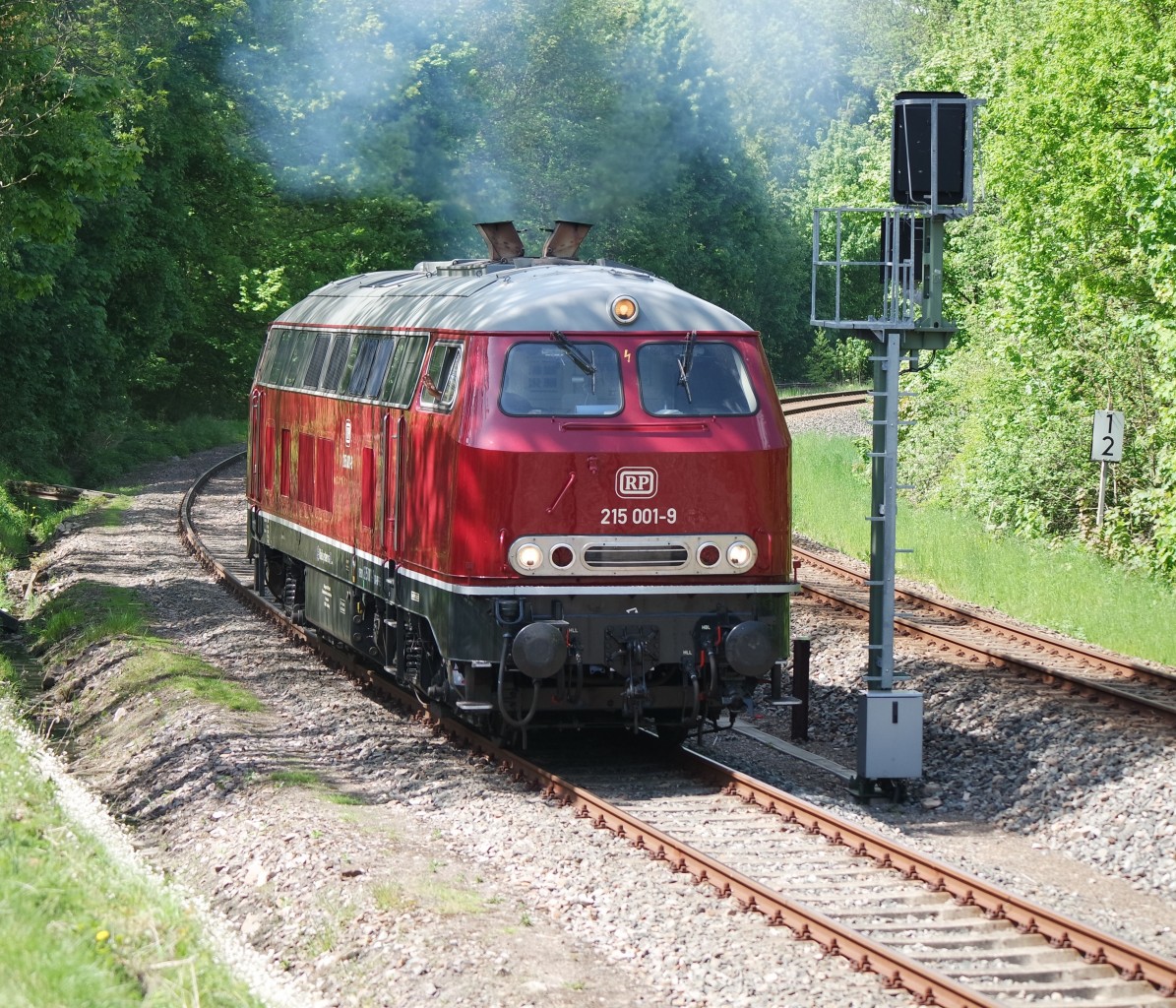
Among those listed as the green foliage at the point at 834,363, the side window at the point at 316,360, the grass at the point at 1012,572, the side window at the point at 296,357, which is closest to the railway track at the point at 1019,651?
the grass at the point at 1012,572

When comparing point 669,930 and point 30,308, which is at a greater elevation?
point 30,308

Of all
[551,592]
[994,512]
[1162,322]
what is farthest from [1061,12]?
[551,592]

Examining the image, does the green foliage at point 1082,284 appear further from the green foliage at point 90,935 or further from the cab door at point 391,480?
the green foliage at point 90,935

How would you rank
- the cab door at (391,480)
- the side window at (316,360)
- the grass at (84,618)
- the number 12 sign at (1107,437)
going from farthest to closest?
1. the number 12 sign at (1107,437)
2. the grass at (84,618)
3. the side window at (316,360)
4. the cab door at (391,480)

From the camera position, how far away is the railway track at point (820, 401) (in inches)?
1843

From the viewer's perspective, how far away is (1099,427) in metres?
19.6

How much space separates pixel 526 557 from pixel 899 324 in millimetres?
3192

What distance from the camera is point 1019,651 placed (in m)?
16.1

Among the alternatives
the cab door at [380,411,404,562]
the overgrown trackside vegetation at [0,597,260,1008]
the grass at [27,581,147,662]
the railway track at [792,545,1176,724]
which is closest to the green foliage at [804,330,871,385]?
the railway track at [792,545,1176,724]

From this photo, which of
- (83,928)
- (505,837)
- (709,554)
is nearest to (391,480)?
(709,554)

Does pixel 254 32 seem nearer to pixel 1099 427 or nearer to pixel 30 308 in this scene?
pixel 30 308

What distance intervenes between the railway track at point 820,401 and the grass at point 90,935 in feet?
120

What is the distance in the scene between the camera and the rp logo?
11.6m

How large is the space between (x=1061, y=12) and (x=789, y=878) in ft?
58.0
